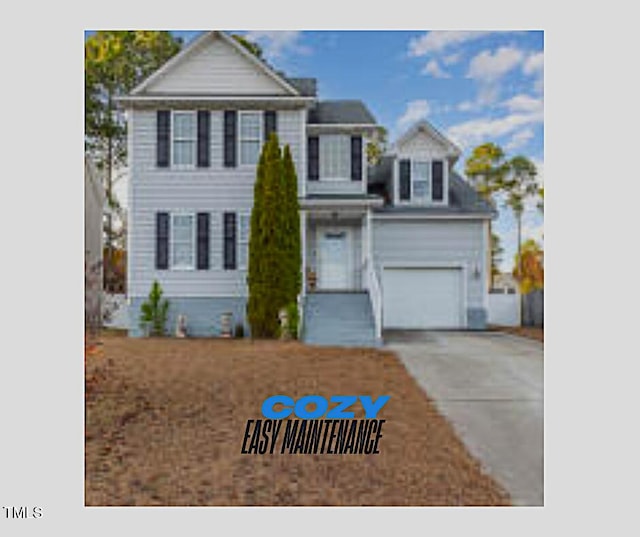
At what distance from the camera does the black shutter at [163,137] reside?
10281 millimetres

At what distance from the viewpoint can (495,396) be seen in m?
5.48

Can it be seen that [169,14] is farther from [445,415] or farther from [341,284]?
[341,284]

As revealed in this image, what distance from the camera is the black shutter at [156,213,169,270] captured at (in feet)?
34.0

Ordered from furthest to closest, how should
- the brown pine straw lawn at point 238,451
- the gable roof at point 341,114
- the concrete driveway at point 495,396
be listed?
the gable roof at point 341,114, the concrete driveway at point 495,396, the brown pine straw lawn at point 238,451

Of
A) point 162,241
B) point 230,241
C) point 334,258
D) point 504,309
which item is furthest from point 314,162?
point 504,309

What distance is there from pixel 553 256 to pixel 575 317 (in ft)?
1.40

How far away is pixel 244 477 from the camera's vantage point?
3.79m

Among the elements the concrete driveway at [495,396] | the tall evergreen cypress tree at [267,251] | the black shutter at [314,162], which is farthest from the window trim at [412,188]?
the concrete driveway at [495,396]

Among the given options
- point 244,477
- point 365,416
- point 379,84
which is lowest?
point 244,477

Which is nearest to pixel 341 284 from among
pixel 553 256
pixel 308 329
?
pixel 308 329

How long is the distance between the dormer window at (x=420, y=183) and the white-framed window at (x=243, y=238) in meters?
3.33

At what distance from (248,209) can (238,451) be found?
6.86 metres

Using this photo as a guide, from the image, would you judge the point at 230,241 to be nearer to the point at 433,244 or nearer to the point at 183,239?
the point at 183,239

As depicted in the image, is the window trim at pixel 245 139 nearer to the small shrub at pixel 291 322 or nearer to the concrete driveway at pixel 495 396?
the small shrub at pixel 291 322
